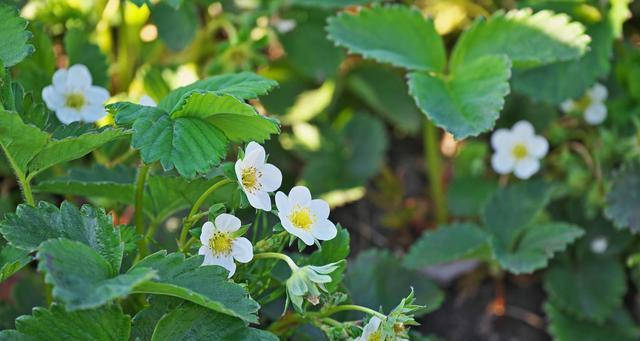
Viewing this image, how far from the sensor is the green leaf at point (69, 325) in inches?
48.2

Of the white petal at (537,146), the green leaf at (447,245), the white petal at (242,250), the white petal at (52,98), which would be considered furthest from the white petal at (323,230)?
the white petal at (537,146)

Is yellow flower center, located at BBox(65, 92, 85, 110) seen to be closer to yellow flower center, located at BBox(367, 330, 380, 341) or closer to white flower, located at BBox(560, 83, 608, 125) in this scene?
yellow flower center, located at BBox(367, 330, 380, 341)

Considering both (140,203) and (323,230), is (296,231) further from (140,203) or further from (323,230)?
(140,203)

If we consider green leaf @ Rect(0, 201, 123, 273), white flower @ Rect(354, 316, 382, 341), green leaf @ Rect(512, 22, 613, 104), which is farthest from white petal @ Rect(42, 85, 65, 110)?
green leaf @ Rect(512, 22, 613, 104)

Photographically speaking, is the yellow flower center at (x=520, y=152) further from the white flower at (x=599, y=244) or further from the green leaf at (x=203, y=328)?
the green leaf at (x=203, y=328)

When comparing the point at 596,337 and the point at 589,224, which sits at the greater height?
the point at 589,224

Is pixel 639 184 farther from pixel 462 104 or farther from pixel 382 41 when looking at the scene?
→ pixel 382 41

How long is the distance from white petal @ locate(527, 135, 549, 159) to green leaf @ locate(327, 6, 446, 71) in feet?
1.18

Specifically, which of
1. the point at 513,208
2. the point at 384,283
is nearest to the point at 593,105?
the point at 513,208

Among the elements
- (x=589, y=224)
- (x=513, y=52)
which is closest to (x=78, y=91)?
(x=513, y=52)

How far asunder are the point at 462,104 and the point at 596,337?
2.43 feet

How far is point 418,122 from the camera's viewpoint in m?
2.38

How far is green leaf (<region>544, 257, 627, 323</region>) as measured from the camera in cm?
201

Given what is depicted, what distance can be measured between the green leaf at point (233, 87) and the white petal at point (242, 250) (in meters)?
0.23
